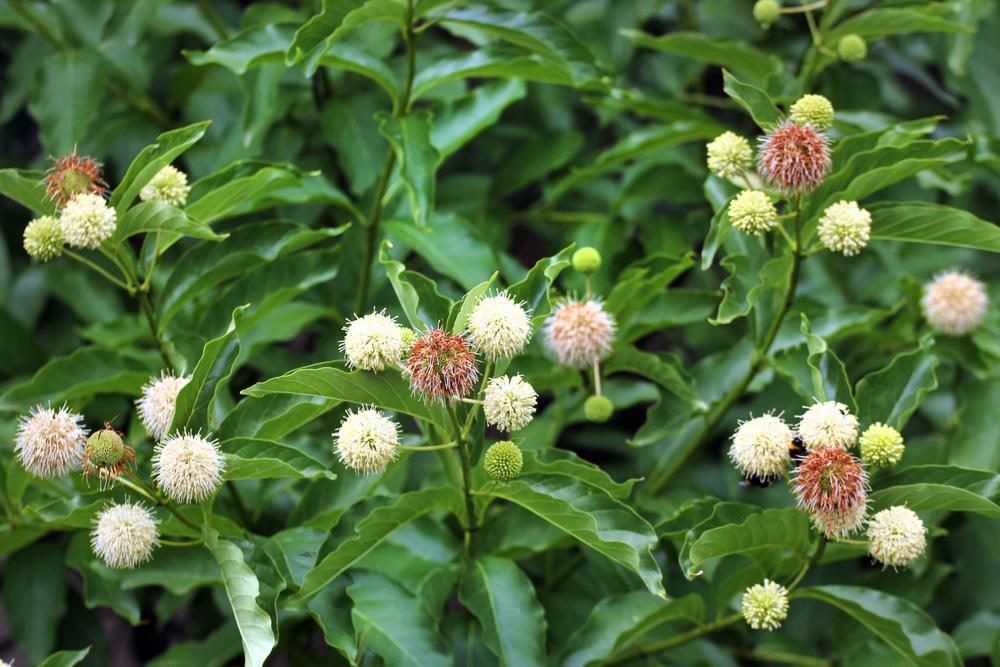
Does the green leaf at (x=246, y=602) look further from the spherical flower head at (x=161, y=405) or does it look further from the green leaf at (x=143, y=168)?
the green leaf at (x=143, y=168)

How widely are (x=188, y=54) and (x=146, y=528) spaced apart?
1.02 meters

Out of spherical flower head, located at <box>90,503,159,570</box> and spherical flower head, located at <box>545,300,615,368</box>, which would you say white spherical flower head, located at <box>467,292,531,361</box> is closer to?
spherical flower head, located at <box>545,300,615,368</box>

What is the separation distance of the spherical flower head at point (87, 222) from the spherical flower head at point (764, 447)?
100 cm

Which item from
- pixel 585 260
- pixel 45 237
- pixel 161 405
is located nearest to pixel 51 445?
pixel 161 405

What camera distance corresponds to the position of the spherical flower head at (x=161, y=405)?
164cm

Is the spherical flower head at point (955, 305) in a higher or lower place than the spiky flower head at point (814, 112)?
lower

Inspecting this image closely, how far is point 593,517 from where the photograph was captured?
4.97 ft

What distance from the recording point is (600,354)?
1871 mm

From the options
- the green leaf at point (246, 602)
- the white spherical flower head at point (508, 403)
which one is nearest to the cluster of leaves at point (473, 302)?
the green leaf at point (246, 602)

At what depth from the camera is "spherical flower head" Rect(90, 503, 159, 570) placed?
1570 millimetres

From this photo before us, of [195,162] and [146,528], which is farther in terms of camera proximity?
[195,162]

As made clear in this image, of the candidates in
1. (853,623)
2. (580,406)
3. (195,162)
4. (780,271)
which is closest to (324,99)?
(195,162)

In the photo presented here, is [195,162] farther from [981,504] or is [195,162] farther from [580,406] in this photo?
[981,504]

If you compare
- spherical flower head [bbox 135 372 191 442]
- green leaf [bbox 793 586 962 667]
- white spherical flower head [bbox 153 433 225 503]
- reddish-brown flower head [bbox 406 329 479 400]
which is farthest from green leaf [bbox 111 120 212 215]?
green leaf [bbox 793 586 962 667]
